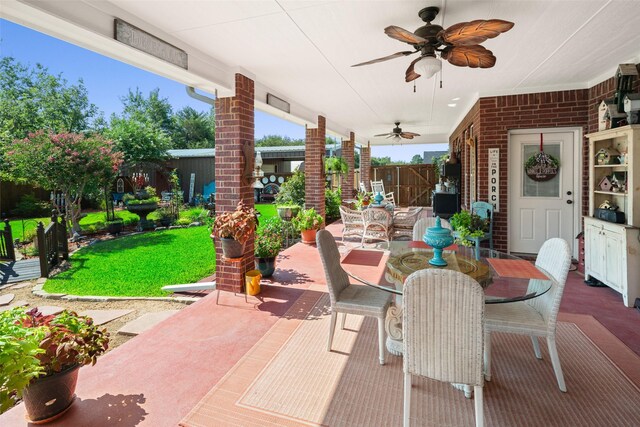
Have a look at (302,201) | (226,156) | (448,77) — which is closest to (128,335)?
(226,156)

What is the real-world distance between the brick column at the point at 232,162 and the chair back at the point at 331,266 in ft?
5.00

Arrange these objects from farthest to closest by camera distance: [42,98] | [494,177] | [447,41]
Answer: [42,98]
[494,177]
[447,41]

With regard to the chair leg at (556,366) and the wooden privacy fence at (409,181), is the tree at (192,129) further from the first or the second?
the chair leg at (556,366)

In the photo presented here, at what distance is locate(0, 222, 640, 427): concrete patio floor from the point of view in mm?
2051

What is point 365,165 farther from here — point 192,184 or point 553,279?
point 553,279

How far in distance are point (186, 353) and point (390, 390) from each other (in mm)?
1574

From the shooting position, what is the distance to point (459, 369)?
5.57 feet

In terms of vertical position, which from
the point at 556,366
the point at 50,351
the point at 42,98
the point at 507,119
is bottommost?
the point at 556,366

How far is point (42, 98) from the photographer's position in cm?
1531

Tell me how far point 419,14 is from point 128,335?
3678mm

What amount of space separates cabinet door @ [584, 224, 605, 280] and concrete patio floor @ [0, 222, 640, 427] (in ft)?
0.70

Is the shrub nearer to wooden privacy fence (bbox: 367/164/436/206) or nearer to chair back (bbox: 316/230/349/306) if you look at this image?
chair back (bbox: 316/230/349/306)

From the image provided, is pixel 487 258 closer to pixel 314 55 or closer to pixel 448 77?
pixel 314 55

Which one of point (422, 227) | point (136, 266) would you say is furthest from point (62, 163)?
point (422, 227)
